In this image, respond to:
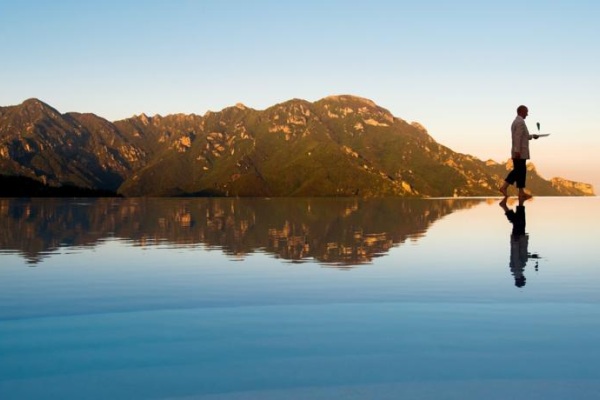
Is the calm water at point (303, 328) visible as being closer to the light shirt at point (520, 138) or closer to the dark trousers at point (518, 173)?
the dark trousers at point (518, 173)

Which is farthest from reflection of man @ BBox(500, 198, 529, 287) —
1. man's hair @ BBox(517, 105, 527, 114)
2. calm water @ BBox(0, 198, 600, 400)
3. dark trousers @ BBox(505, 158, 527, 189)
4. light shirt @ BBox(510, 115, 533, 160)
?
man's hair @ BBox(517, 105, 527, 114)

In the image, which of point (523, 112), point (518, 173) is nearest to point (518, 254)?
point (518, 173)

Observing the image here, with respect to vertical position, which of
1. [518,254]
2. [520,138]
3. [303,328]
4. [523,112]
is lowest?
[303,328]

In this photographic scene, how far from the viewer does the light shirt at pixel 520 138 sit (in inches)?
1016

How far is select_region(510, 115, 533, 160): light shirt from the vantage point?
2580 cm

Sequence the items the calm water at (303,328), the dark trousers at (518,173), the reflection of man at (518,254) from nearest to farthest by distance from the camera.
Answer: the calm water at (303,328) < the reflection of man at (518,254) < the dark trousers at (518,173)

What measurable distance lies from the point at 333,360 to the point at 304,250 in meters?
14.7

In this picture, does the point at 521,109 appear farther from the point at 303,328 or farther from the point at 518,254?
the point at 303,328

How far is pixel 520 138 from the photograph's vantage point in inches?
1015

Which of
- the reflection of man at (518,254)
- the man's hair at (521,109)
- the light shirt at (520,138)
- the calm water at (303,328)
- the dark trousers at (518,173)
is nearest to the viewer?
the calm water at (303,328)

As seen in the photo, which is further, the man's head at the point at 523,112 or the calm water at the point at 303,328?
the man's head at the point at 523,112

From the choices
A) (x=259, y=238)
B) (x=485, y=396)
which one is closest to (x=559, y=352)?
(x=485, y=396)

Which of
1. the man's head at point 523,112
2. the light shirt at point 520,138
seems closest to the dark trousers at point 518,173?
the light shirt at point 520,138

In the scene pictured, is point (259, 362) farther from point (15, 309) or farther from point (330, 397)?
point (15, 309)
